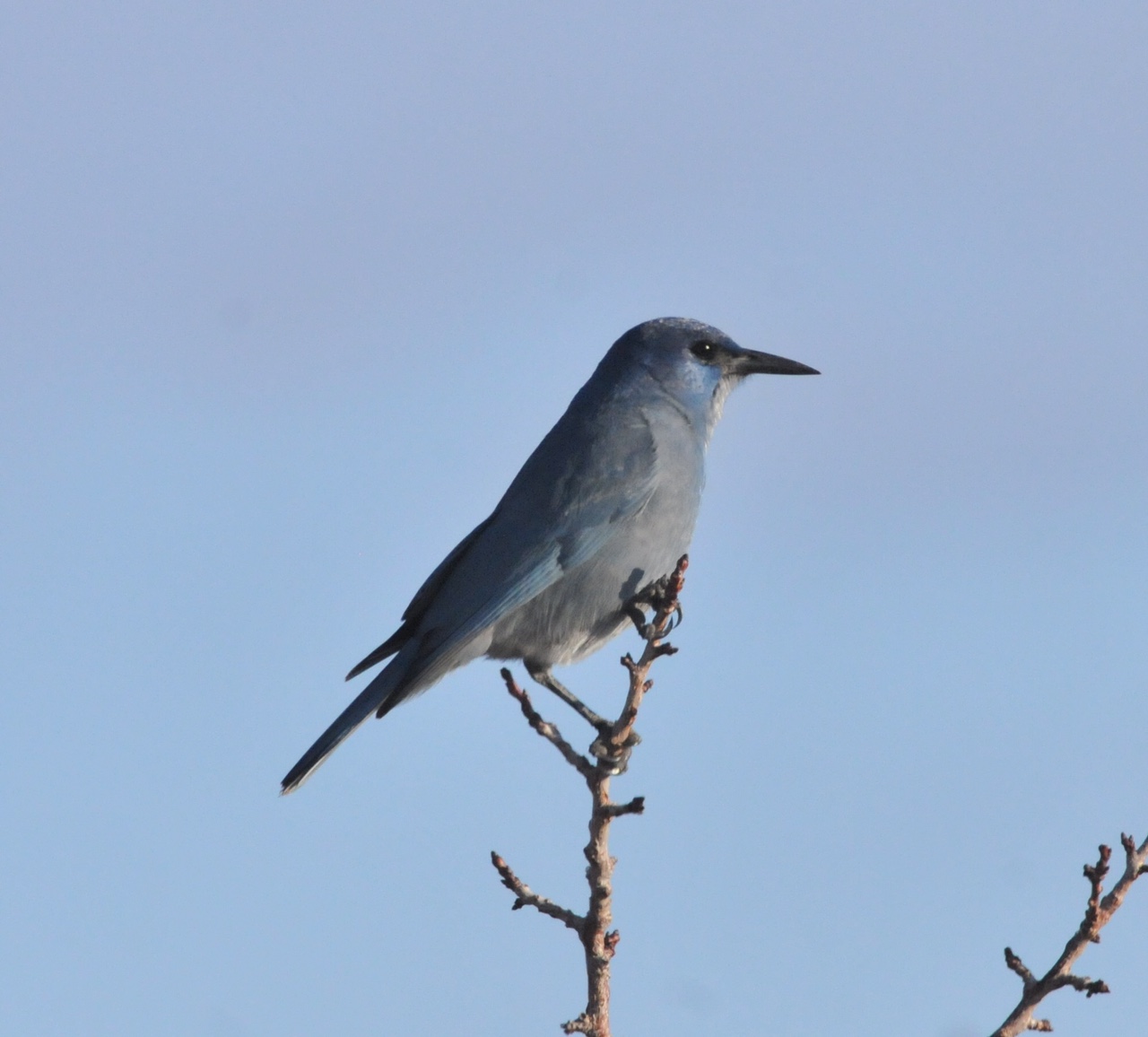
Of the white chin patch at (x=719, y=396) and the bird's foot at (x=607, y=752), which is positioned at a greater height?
the white chin patch at (x=719, y=396)

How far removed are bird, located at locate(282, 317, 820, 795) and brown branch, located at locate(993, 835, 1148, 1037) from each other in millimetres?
3054

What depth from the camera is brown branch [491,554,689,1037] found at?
518cm

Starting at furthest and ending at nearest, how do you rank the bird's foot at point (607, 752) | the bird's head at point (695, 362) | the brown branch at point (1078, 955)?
the bird's head at point (695, 362), the bird's foot at point (607, 752), the brown branch at point (1078, 955)

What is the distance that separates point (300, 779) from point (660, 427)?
9.03ft

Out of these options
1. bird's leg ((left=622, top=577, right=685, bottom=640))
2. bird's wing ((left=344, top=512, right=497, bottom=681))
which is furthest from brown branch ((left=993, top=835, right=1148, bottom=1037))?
bird's wing ((left=344, top=512, right=497, bottom=681))

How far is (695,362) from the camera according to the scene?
873 cm

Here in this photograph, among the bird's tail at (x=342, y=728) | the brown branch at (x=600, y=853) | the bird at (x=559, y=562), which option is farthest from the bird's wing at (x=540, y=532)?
the brown branch at (x=600, y=853)

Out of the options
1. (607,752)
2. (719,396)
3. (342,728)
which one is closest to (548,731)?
(607,752)

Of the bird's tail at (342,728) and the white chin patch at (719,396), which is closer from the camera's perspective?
the bird's tail at (342,728)

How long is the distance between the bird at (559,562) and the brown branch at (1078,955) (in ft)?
10.0

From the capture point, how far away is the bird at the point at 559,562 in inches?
290

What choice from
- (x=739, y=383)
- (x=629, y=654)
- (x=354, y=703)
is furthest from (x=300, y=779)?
(x=739, y=383)

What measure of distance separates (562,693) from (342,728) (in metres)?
1.17

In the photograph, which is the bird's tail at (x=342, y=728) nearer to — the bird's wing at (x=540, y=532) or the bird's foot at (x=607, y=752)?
the bird's wing at (x=540, y=532)
